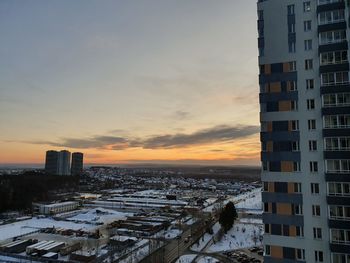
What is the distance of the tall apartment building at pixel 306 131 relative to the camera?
1809 cm

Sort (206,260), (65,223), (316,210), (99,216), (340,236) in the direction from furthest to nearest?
1. (99,216)
2. (65,223)
3. (206,260)
4. (316,210)
5. (340,236)

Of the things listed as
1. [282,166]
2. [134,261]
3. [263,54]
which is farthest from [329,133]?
[134,261]

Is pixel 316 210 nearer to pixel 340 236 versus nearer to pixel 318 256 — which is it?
pixel 340 236

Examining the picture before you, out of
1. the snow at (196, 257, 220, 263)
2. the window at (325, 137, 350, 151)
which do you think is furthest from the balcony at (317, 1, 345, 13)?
the snow at (196, 257, 220, 263)

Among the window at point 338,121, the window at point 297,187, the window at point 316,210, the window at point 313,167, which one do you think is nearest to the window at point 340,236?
the window at point 316,210

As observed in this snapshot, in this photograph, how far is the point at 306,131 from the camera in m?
19.0

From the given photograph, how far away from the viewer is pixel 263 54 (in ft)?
67.5

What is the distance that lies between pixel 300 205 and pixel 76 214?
79.8 metres

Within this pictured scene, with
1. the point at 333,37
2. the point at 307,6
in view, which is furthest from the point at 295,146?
the point at 307,6

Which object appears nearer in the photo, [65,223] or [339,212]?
[339,212]

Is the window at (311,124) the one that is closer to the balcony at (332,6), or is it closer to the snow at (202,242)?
the balcony at (332,6)

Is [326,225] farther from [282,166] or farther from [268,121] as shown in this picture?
A: [268,121]

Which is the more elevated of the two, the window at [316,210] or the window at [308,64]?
the window at [308,64]

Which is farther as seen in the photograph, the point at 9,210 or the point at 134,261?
the point at 9,210
